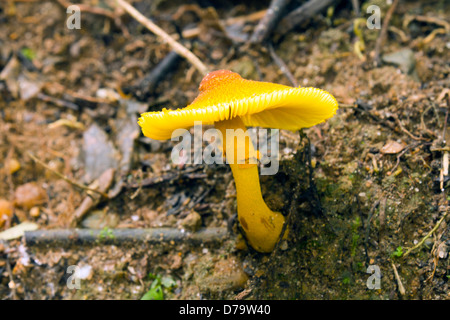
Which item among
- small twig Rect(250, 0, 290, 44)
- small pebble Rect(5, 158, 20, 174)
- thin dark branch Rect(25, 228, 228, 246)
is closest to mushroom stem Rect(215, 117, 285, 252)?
thin dark branch Rect(25, 228, 228, 246)

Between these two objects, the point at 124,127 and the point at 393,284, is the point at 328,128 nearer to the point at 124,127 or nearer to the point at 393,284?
the point at 393,284

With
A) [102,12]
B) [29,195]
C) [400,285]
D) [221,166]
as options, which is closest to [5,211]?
[29,195]

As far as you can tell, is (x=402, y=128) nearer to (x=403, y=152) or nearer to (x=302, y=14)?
(x=403, y=152)

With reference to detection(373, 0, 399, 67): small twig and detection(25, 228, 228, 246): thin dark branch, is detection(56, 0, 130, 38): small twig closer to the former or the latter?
detection(25, 228, 228, 246): thin dark branch

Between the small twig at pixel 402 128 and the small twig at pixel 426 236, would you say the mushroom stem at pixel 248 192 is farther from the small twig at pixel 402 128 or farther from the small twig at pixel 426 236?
the small twig at pixel 402 128

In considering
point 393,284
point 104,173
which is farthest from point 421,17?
point 104,173
